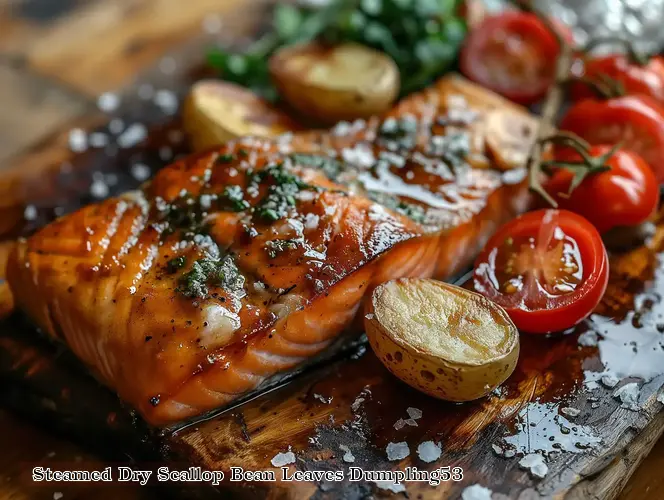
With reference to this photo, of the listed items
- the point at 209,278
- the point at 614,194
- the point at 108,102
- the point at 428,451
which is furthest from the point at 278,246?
the point at 108,102

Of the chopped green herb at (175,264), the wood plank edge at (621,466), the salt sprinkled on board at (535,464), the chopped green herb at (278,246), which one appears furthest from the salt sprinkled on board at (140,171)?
the wood plank edge at (621,466)

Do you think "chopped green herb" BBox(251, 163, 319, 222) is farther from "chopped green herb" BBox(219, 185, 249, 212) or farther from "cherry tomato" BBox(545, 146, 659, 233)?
"cherry tomato" BBox(545, 146, 659, 233)

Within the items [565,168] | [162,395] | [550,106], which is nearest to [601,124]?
[550,106]

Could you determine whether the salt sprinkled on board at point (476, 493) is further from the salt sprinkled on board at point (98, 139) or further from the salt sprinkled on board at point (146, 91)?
the salt sprinkled on board at point (146, 91)

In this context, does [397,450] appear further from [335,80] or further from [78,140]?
[78,140]

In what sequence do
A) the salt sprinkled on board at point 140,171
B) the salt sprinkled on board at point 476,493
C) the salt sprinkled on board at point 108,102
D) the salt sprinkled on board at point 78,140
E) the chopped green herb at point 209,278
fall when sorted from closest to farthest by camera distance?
1. the salt sprinkled on board at point 476,493
2. the chopped green herb at point 209,278
3. the salt sprinkled on board at point 140,171
4. the salt sprinkled on board at point 78,140
5. the salt sprinkled on board at point 108,102

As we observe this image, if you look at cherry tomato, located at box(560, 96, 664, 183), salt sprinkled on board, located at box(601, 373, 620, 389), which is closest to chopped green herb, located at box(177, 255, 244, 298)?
salt sprinkled on board, located at box(601, 373, 620, 389)
